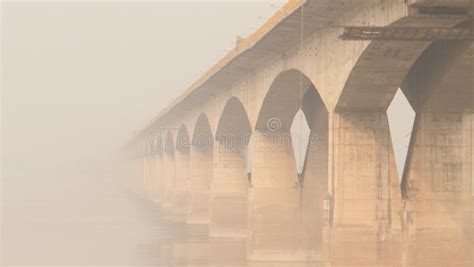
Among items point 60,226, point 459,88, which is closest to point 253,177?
point 459,88

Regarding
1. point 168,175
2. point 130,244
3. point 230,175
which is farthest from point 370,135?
point 168,175

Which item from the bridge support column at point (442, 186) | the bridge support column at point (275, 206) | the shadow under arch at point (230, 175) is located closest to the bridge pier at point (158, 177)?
the shadow under arch at point (230, 175)

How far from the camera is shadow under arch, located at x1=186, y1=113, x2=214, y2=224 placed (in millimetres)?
67438

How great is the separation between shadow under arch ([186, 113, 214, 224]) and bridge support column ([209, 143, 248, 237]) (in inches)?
328

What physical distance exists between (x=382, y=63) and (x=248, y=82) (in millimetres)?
20233


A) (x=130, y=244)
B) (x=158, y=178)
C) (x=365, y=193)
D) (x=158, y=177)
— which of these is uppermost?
(x=158, y=177)

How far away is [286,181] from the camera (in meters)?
43.0

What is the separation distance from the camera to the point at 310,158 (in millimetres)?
42281

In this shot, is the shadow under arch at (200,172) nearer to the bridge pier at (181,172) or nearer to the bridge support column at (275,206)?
the bridge pier at (181,172)

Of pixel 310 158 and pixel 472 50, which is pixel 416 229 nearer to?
pixel 472 50

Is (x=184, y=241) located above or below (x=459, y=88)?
below

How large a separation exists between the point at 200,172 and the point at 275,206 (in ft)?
88.1

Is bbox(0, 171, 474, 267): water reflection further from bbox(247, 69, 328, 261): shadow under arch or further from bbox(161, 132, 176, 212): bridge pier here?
bbox(161, 132, 176, 212): bridge pier

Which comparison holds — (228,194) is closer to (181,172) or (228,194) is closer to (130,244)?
(130,244)
